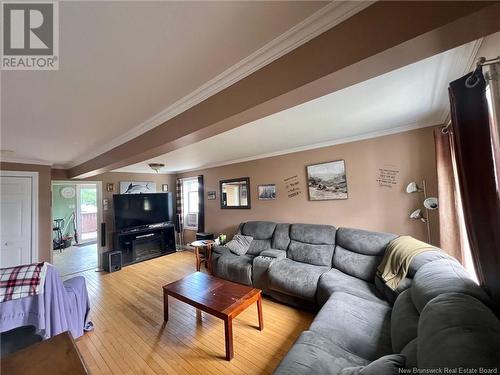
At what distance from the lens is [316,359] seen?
49.6 inches

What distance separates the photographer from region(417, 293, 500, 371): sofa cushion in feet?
2.26

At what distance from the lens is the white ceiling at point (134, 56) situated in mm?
878

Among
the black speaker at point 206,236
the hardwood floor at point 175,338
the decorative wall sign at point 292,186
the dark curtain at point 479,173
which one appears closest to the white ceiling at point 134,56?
the dark curtain at point 479,173

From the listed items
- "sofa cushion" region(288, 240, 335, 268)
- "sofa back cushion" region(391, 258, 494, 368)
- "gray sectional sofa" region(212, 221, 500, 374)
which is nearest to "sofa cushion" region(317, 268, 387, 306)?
"gray sectional sofa" region(212, 221, 500, 374)

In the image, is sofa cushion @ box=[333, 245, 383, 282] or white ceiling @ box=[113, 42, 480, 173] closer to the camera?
white ceiling @ box=[113, 42, 480, 173]

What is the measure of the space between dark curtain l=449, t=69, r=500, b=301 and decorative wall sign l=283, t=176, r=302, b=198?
255 centimetres

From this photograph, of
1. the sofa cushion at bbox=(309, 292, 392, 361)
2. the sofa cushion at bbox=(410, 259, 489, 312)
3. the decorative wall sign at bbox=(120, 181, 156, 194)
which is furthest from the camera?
the decorative wall sign at bbox=(120, 181, 156, 194)

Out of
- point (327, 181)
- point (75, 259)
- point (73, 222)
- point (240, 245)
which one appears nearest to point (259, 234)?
point (240, 245)

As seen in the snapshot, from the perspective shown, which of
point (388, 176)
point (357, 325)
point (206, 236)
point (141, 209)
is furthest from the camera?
point (141, 209)

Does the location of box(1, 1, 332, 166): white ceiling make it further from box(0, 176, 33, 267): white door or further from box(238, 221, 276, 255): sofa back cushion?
box(238, 221, 276, 255): sofa back cushion

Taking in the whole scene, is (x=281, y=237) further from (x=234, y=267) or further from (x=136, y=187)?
(x=136, y=187)

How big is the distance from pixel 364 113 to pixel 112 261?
529 cm

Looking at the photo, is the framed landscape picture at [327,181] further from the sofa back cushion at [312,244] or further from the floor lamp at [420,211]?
the floor lamp at [420,211]

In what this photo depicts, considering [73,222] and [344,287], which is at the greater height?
[73,222]
